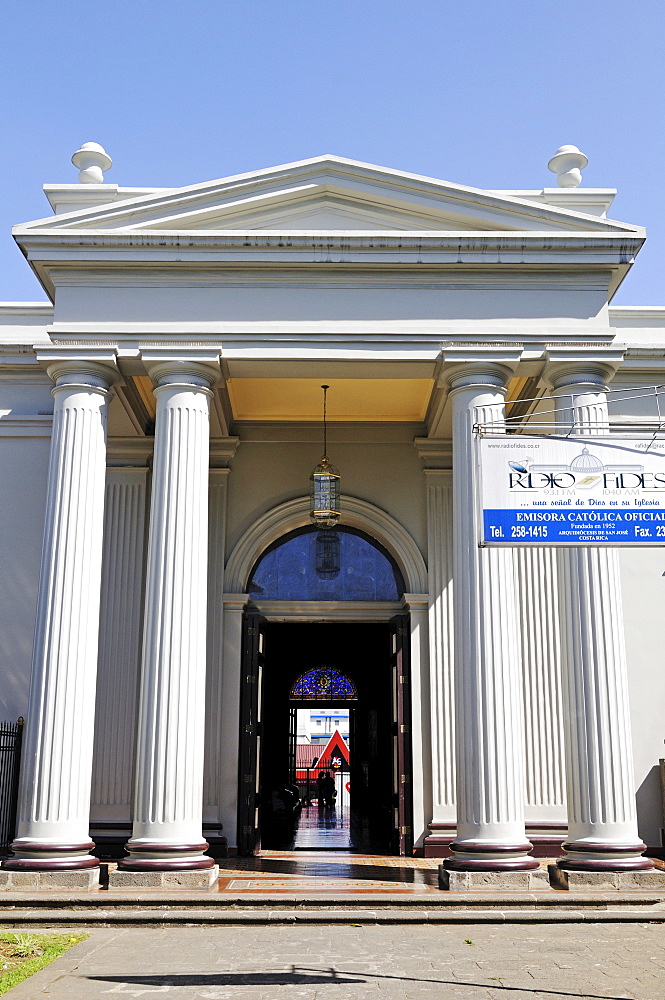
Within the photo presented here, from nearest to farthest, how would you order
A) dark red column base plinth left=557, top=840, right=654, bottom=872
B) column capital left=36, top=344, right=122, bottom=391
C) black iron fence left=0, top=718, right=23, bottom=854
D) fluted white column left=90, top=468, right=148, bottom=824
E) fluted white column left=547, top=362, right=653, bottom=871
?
dark red column base plinth left=557, top=840, right=654, bottom=872 → fluted white column left=547, top=362, right=653, bottom=871 → column capital left=36, top=344, right=122, bottom=391 → black iron fence left=0, top=718, right=23, bottom=854 → fluted white column left=90, top=468, right=148, bottom=824

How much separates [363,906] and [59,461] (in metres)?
5.36

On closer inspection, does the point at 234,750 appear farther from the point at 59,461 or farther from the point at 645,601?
the point at 645,601

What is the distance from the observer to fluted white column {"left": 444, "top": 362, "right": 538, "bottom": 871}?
31.2 feet

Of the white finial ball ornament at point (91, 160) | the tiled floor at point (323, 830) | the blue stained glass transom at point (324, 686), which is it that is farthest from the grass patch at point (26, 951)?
the blue stained glass transom at point (324, 686)

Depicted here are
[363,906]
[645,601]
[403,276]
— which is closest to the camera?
[363,906]

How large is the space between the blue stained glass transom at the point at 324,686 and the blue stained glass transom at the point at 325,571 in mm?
9458

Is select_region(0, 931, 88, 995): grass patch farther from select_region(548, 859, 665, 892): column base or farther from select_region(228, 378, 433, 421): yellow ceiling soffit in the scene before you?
select_region(228, 378, 433, 421): yellow ceiling soffit

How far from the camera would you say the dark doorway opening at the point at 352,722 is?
500 inches

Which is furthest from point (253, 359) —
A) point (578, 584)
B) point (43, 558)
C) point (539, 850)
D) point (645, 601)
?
point (539, 850)

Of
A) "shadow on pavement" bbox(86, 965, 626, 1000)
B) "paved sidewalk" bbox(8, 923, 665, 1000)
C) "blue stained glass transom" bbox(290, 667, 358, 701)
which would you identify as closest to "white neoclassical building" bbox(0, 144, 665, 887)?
"paved sidewalk" bbox(8, 923, 665, 1000)

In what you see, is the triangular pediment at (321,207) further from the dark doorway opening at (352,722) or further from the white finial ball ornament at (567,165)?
the dark doorway opening at (352,722)

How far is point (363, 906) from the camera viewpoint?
887 centimetres

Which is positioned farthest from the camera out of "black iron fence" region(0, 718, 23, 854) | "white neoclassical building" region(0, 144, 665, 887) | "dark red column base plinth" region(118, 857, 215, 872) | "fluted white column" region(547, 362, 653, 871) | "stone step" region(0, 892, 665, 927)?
"black iron fence" region(0, 718, 23, 854)

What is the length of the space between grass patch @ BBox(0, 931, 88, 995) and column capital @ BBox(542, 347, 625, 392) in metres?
7.14
